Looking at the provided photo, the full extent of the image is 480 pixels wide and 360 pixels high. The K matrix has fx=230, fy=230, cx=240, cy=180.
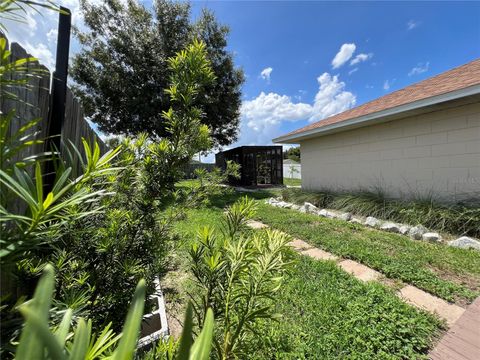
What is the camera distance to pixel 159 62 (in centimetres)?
1016

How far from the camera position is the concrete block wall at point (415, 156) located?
483 centimetres

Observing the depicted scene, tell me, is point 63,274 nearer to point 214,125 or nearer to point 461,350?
point 461,350

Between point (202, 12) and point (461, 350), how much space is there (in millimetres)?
12841

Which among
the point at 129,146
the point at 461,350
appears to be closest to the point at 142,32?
the point at 129,146

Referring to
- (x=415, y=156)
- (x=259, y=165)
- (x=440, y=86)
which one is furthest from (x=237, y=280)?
(x=259, y=165)

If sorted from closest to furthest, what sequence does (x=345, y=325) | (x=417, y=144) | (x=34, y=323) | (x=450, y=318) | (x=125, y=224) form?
(x=34, y=323)
(x=125, y=224)
(x=345, y=325)
(x=450, y=318)
(x=417, y=144)

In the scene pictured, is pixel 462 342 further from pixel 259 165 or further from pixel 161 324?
pixel 259 165

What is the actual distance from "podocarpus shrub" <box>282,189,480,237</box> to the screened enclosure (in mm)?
8878

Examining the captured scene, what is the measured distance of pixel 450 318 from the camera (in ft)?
6.68

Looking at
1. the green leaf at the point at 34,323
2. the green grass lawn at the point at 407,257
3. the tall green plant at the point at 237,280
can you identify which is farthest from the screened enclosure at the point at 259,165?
the green leaf at the point at 34,323

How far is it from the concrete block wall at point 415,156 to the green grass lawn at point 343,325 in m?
4.23

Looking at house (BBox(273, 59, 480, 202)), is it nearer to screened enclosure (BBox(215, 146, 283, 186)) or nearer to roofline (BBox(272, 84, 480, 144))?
roofline (BBox(272, 84, 480, 144))

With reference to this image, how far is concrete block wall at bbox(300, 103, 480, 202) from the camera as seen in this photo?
4.83 metres

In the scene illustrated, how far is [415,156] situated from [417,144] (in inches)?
11.6
